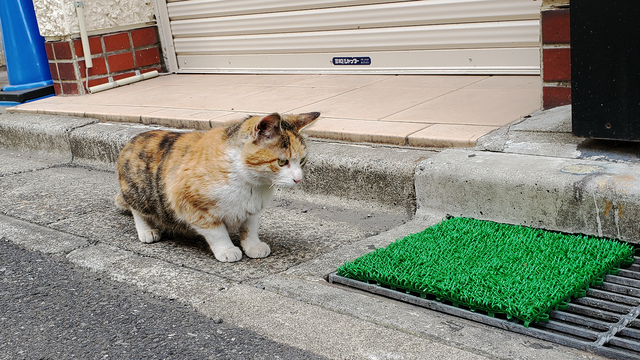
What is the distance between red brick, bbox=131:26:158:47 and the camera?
22.8 feet

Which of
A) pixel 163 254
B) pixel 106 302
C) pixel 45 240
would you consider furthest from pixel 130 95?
pixel 106 302

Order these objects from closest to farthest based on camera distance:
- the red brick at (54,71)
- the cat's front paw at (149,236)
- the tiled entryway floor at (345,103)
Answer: the cat's front paw at (149,236) < the tiled entryway floor at (345,103) < the red brick at (54,71)

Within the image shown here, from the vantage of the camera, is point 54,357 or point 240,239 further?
point 240,239

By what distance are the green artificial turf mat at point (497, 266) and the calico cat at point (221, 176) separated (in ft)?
1.69

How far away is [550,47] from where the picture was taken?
3555 mm

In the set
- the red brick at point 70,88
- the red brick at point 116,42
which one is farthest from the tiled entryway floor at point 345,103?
the red brick at point 116,42

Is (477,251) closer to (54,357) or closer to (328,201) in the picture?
(328,201)

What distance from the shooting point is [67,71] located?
6586mm

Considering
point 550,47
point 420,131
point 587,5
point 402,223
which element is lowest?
point 402,223

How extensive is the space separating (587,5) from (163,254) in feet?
7.49

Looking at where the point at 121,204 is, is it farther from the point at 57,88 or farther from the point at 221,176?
the point at 57,88

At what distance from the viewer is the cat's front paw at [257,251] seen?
295 centimetres

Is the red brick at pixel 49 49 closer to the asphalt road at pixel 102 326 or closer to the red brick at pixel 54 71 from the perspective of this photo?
the red brick at pixel 54 71

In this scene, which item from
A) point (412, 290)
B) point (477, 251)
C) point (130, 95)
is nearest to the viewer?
point (412, 290)
